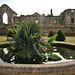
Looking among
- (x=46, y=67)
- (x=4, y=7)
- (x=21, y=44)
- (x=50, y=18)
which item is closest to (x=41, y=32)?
(x=21, y=44)

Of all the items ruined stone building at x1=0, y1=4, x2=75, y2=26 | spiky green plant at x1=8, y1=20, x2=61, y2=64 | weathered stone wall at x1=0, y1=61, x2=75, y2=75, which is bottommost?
weathered stone wall at x1=0, y1=61, x2=75, y2=75

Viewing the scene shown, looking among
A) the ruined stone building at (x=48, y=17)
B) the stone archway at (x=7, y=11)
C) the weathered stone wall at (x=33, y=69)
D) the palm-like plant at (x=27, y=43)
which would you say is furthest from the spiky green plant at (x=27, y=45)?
the stone archway at (x=7, y=11)

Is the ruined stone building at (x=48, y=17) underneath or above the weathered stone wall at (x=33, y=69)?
above

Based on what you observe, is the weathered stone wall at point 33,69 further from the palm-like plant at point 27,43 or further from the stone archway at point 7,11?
the stone archway at point 7,11

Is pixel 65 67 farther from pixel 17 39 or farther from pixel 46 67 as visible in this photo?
pixel 17 39

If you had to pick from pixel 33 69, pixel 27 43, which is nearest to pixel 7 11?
pixel 27 43

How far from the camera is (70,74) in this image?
7.36ft

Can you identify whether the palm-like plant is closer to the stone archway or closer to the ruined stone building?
the ruined stone building

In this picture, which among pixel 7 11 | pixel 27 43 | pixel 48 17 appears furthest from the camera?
pixel 7 11

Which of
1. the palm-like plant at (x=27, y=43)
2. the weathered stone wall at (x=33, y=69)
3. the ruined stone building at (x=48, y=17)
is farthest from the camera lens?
the ruined stone building at (x=48, y=17)

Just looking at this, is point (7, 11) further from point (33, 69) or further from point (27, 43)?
point (33, 69)

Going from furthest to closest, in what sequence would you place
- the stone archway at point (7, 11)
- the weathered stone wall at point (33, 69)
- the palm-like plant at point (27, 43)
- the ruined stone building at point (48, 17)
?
the stone archway at point (7, 11) → the ruined stone building at point (48, 17) → the palm-like plant at point (27, 43) → the weathered stone wall at point (33, 69)

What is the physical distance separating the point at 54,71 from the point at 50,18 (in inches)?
1161

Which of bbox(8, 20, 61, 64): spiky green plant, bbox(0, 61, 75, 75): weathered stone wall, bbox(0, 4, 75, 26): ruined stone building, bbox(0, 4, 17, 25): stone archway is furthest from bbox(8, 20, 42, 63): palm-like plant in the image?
bbox(0, 4, 17, 25): stone archway
